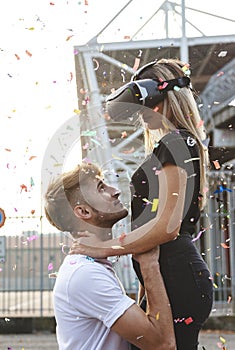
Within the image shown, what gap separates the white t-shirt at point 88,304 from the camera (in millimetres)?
2113

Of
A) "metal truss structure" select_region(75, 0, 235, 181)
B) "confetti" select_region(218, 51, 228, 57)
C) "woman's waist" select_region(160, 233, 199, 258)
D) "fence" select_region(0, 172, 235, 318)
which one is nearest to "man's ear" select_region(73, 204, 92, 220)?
"woman's waist" select_region(160, 233, 199, 258)

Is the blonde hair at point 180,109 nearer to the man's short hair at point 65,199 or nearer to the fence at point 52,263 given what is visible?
the man's short hair at point 65,199

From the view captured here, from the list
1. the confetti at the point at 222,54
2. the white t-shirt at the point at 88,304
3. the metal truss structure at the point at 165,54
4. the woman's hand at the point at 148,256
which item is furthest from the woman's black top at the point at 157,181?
the confetti at the point at 222,54

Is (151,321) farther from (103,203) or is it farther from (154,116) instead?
(154,116)

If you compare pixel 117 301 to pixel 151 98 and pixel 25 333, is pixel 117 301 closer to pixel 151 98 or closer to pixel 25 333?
pixel 151 98

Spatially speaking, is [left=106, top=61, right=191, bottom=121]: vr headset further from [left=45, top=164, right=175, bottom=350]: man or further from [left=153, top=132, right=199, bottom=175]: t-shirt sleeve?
[left=45, top=164, right=175, bottom=350]: man

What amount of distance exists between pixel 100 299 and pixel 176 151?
53 centimetres

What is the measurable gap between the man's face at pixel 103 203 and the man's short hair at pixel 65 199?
0.08 feet

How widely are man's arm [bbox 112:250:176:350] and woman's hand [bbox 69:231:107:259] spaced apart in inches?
5.2

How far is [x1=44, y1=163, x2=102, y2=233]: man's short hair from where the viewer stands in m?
2.32

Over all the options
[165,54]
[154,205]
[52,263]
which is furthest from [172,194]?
[165,54]

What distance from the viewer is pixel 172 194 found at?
228cm

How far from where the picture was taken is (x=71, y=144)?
409 centimetres

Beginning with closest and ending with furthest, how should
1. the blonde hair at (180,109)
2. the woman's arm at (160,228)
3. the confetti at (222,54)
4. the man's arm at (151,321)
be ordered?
the man's arm at (151,321) → the woman's arm at (160,228) → the blonde hair at (180,109) → the confetti at (222,54)
